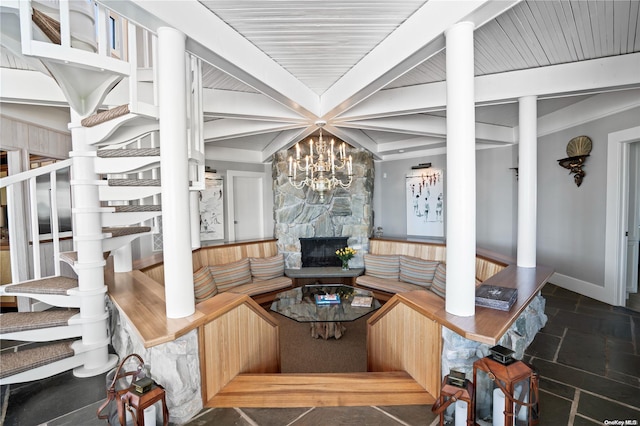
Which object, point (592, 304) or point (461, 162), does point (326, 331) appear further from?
point (592, 304)

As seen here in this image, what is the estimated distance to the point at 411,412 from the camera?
1.75 meters

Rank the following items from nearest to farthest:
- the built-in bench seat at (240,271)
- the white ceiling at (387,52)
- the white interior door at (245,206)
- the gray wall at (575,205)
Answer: the white ceiling at (387,52), the gray wall at (575,205), the built-in bench seat at (240,271), the white interior door at (245,206)

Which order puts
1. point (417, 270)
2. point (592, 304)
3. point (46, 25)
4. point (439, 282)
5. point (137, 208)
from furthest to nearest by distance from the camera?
point (417, 270), point (439, 282), point (592, 304), point (137, 208), point (46, 25)

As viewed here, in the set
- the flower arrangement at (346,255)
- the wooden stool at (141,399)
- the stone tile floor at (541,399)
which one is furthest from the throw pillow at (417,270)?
the wooden stool at (141,399)

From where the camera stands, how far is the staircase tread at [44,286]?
2033 millimetres

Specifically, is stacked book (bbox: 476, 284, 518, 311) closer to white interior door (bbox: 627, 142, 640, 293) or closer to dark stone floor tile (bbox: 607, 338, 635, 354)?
dark stone floor tile (bbox: 607, 338, 635, 354)

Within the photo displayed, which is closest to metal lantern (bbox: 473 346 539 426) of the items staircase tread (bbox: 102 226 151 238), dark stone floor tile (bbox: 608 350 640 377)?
dark stone floor tile (bbox: 608 350 640 377)

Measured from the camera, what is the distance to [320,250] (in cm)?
570

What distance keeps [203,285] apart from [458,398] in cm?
341

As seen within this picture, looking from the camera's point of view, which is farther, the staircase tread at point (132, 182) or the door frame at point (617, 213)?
the door frame at point (617, 213)

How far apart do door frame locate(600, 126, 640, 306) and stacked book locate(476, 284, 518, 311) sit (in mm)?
2526

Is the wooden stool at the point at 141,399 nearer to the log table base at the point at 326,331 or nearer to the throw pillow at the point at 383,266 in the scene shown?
the log table base at the point at 326,331

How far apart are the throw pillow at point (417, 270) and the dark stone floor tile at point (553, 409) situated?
2.35 m

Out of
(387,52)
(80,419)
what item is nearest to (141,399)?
(80,419)
